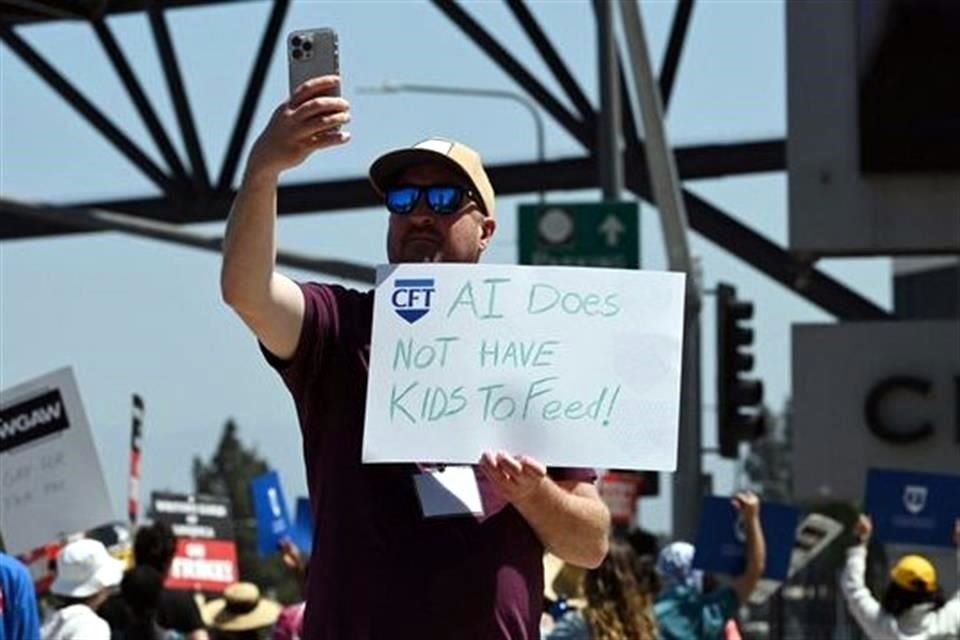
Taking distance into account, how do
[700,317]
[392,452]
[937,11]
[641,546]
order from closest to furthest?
1. [392,452]
2. [641,546]
3. [700,317]
4. [937,11]

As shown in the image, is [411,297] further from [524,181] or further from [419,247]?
→ [524,181]

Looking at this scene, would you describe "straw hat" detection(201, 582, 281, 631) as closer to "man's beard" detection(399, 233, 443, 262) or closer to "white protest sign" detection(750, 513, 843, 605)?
"white protest sign" detection(750, 513, 843, 605)

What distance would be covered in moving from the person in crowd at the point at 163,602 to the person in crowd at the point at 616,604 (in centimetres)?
240

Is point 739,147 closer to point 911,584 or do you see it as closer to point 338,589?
point 911,584

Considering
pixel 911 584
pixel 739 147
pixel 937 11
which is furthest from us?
pixel 739 147

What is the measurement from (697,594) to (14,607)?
3.90 m

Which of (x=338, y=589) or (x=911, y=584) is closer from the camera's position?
(x=338, y=589)

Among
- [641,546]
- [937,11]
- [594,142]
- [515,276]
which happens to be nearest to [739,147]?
[594,142]

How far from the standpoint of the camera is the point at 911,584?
12.7m

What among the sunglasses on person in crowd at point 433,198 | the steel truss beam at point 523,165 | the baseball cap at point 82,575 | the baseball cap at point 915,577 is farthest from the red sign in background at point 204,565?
the sunglasses on person in crowd at point 433,198

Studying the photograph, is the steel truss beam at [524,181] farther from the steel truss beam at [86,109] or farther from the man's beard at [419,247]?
the man's beard at [419,247]

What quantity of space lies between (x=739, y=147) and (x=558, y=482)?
24952mm

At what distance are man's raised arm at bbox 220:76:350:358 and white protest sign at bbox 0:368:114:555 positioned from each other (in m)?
6.67

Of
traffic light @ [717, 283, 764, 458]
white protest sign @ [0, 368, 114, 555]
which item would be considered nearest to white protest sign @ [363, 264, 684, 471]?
white protest sign @ [0, 368, 114, 555]
